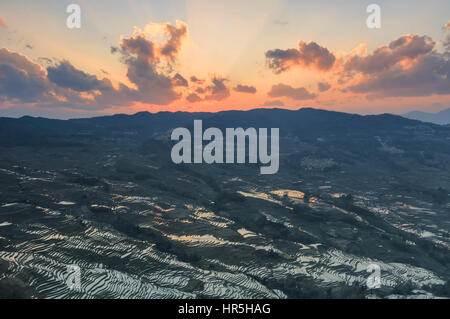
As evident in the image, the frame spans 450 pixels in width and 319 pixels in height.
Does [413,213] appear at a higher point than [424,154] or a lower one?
lower

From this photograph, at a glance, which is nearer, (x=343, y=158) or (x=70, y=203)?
(x=70, y=203)

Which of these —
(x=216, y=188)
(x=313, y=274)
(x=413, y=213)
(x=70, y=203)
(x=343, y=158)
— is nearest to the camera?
(x=313, y=274)
